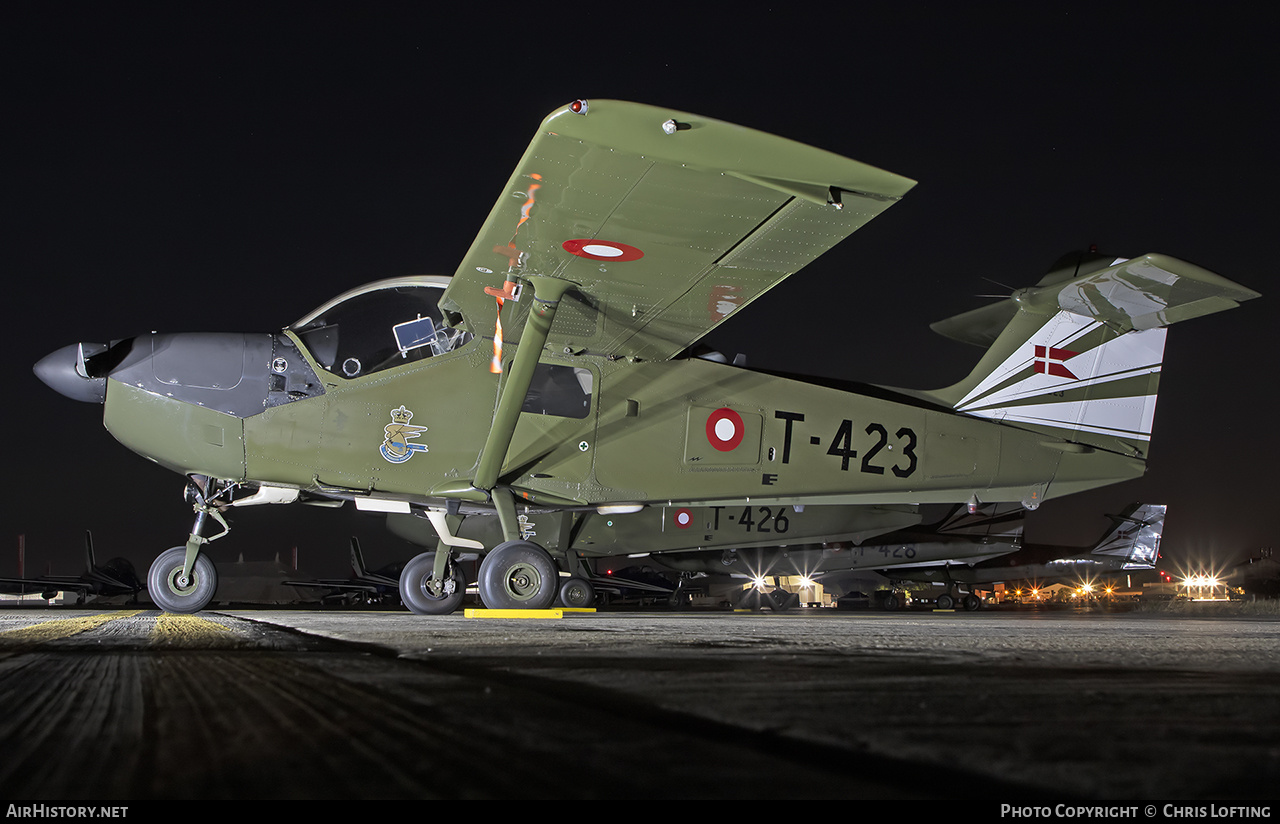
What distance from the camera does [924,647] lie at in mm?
2836

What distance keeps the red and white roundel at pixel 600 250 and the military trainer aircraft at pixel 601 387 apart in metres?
0.03

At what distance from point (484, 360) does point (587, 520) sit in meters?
6.43

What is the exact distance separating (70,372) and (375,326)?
2.26 meters

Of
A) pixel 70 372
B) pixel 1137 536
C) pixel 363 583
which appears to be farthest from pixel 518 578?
pixel 1137 536

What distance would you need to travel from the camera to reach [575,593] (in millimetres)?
12352

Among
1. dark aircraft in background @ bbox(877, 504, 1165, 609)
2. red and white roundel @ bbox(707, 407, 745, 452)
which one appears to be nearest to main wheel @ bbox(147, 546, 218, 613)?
red and white roundel @ bbox(707, 407, 745, 452)

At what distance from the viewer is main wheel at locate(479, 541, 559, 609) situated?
5.80 meters

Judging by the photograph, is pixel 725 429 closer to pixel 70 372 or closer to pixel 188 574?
pixel 188 574

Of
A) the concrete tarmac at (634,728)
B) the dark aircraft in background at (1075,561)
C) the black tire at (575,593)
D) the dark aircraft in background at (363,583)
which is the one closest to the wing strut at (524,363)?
the concrete tarmac at (634,728)

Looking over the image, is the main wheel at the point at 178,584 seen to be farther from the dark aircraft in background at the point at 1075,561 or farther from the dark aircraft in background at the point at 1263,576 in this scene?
the dark aircraft in background at the point at 1263,576

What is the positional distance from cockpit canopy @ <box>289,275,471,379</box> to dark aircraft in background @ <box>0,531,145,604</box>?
2797cm

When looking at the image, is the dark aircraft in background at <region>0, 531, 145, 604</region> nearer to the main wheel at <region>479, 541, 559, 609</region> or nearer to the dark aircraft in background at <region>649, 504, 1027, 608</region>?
the dark aircraft in background at <region>649, 504, 1027, 608</region>

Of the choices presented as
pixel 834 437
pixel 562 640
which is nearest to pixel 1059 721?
pixel 562 640

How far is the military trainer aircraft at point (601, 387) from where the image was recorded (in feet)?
15.3
